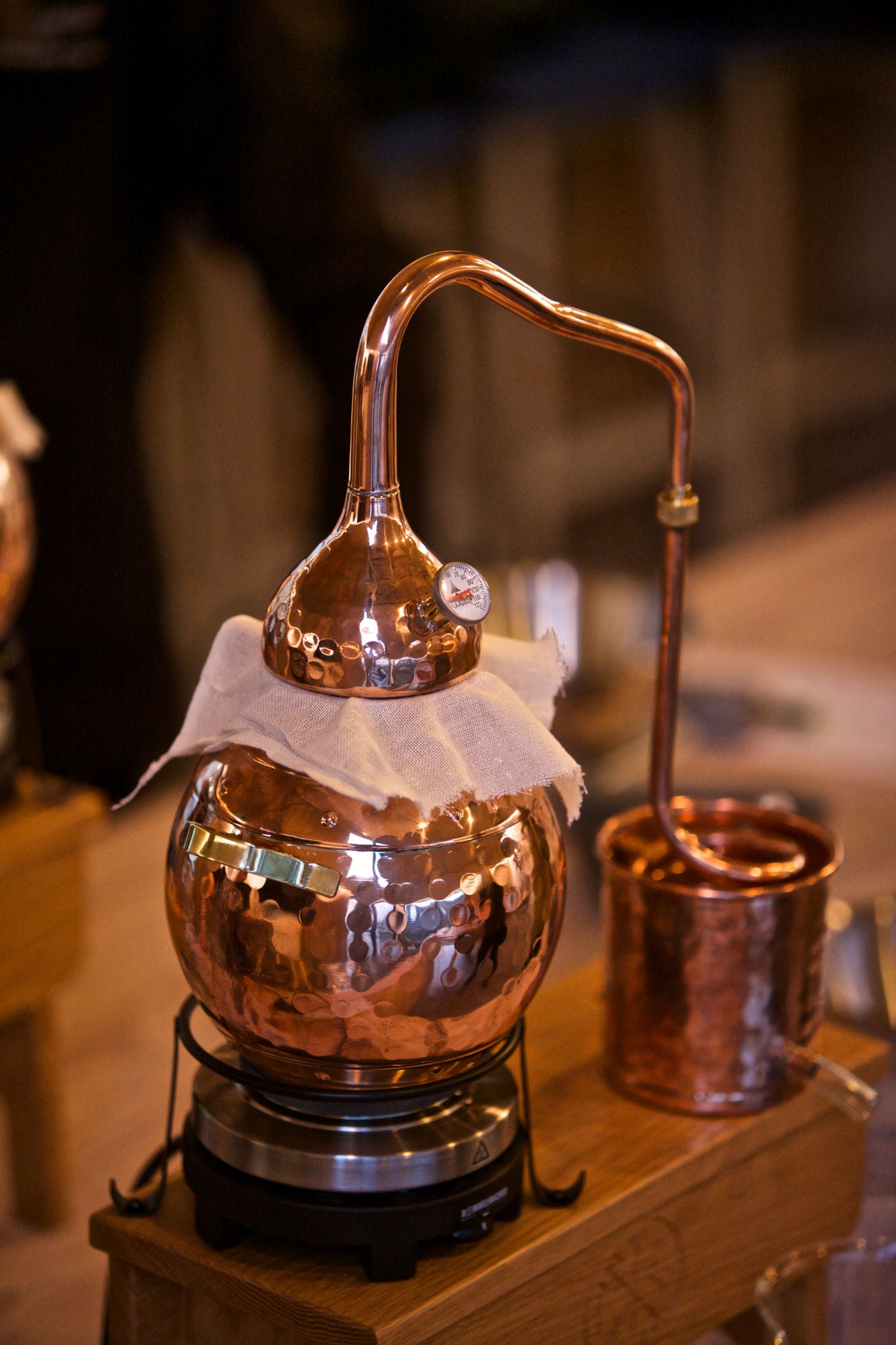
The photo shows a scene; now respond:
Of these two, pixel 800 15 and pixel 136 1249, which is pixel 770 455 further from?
pixel 136 1249

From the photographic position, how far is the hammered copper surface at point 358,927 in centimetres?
73

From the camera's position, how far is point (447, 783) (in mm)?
731

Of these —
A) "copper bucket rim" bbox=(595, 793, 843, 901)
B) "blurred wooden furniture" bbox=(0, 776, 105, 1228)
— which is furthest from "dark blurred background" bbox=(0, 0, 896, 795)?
"copper bucket rim" bbox=(595, 793, 843, 901)

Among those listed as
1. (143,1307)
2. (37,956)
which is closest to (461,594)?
(143,1307)

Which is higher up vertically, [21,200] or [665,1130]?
[21,200]

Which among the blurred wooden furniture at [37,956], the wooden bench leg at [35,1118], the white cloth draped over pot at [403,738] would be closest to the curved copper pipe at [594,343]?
the white cloth draped over pot at [403,738]

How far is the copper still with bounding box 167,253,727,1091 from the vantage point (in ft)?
2.39

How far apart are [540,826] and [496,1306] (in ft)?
0.86

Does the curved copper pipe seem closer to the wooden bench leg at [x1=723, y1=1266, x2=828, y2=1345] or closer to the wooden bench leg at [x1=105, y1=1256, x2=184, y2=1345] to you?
the wooden bench leg at [x1=723, y1=1266, x2=828, y2=1345]

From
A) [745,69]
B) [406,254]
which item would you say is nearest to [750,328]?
[745,69]

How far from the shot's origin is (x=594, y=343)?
865 millimetres

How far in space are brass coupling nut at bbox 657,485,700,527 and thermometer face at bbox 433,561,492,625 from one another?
175 mm

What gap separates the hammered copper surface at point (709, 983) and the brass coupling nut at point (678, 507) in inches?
8.0

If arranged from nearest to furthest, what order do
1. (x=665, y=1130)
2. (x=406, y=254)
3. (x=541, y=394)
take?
(x=665, y=1130) < (x=406, y=254) < (x=541, y=394)
